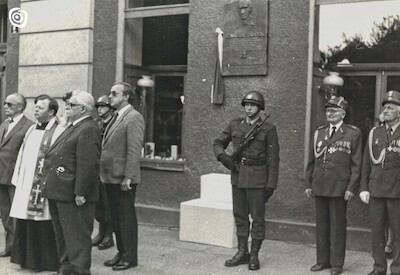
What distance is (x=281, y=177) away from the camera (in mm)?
7949

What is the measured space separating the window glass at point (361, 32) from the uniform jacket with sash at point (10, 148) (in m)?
4.12

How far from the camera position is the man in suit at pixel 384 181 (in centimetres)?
598

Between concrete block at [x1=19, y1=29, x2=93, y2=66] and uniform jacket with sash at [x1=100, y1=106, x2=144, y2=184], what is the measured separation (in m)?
3.45

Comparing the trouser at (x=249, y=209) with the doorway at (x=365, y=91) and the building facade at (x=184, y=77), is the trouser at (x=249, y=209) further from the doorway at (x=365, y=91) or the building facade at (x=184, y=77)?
the doorway at (x=365, y=91)

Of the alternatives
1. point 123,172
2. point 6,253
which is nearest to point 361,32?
point 123,172

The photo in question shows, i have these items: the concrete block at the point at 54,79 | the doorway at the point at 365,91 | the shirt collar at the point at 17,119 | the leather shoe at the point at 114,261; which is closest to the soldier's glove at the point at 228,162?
the leather shoe at the point at 114,261

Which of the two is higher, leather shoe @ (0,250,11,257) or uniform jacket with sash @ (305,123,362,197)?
uniform jacket with sash @ (305,123,362,197)

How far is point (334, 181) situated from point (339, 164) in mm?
196

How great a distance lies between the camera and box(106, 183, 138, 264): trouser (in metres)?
6.22

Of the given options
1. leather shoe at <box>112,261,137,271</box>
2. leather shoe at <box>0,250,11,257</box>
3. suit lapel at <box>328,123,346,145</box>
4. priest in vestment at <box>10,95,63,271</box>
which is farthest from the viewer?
leather shoe at <box>0,250,11,257</box>

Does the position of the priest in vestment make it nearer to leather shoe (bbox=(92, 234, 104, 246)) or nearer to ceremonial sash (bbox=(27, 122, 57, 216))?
ceremonial sash (bbox=(27, 122, 57, 216))

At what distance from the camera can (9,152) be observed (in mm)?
6957

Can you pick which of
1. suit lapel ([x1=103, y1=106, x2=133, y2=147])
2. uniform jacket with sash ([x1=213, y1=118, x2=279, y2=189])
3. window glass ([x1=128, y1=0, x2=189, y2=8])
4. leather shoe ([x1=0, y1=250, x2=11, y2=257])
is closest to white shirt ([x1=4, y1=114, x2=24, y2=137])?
suit lapel ([x1=103, y1=106, x2=133, y2=147])

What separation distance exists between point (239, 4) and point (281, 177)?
2.52 metres
